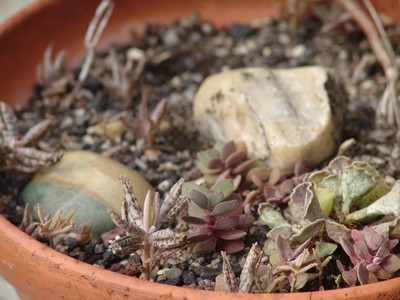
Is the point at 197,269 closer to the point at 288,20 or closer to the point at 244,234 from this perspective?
the point at 244,234

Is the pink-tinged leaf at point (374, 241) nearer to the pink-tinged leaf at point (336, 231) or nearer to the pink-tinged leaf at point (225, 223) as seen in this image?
the pink-tinged leaf at point (336, 231)

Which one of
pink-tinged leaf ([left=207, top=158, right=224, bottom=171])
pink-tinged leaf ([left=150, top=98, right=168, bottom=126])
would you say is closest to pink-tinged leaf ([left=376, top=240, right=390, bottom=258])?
pink-tinged leaf ([left=207, top=158, right=224, bottom=171])

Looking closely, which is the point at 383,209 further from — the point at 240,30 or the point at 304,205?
the point at 240,30

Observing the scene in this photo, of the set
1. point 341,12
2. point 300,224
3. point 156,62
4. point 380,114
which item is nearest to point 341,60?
point 341,12

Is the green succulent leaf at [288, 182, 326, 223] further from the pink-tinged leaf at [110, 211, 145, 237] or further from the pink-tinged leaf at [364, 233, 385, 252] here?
the pink-tinged leaf at [110, 211, 145, 237]

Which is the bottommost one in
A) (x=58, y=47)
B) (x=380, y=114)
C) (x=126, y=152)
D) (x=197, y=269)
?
(x=380, y=114)

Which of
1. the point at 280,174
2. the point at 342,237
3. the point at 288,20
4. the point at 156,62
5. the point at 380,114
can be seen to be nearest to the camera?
the point at 342,237

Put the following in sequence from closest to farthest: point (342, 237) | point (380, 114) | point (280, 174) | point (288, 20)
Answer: point (342, 237)
point (280, 174)
point (380, 114)
point (288, 20)

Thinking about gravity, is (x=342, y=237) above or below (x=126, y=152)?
below
